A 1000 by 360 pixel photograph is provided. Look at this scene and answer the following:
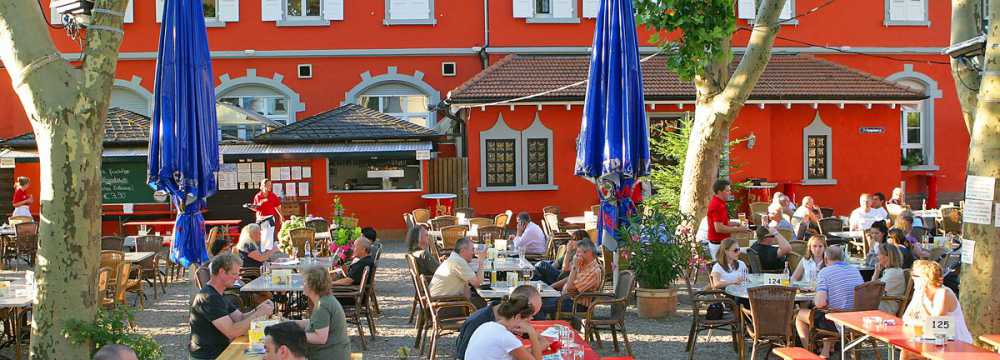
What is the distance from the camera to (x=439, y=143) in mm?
22656

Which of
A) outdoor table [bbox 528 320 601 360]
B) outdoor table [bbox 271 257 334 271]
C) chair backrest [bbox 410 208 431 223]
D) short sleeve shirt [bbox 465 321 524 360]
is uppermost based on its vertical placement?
chair backrest [bbox 410 208 431 223]

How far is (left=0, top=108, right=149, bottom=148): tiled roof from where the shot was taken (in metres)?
19.2

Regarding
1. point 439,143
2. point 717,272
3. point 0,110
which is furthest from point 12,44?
point 0,110

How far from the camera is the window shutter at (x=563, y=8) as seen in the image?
23641mm

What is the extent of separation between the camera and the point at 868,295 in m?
8.30

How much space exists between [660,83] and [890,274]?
12.8m

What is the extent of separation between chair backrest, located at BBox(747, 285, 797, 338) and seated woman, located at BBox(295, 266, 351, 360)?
367 centimetres

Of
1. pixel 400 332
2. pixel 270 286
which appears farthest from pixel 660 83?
pixel 270 286

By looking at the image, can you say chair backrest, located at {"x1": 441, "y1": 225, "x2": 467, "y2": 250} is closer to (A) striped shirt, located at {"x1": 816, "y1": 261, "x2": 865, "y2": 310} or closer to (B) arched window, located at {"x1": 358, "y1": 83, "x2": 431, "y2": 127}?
(A) striped shirt, located at {"x1": 816, "y1": 261, "x2": 865, "y2": 310}

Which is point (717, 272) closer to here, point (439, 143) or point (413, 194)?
point (413, 194)

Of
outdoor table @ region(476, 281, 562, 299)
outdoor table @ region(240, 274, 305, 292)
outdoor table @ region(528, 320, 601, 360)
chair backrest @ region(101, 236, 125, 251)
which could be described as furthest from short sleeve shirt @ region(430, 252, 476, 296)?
chair backrest @ region(101, 236, 125, 251)

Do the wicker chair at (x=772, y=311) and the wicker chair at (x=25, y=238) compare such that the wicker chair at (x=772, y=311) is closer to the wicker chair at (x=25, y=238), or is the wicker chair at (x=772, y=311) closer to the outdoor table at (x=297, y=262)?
the outdoor table at (x=297, y=262)

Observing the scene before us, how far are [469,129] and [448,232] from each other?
677 cm

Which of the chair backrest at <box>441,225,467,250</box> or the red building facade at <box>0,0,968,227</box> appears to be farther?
the red building facade at <box>0,0,968,227</box>
